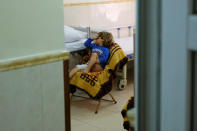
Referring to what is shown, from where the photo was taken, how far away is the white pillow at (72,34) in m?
4.65

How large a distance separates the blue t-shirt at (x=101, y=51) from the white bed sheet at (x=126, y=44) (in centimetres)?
47

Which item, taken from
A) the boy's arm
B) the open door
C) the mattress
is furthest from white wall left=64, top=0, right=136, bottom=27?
the open door

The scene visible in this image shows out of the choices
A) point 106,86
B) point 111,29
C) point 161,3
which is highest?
point 161,3

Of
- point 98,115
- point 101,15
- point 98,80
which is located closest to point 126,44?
point 101,15

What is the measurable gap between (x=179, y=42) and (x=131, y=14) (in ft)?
18.4

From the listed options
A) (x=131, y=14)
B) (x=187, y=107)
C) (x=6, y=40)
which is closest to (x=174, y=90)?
(x=187, y=107)

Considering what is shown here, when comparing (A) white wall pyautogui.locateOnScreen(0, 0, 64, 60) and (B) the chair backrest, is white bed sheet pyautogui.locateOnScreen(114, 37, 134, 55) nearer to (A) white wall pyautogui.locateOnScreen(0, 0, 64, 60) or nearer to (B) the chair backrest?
(B) the chair backrest

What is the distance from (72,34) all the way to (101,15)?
3.76 feet

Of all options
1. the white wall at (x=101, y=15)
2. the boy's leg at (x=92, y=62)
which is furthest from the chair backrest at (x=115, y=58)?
the white wall at (x=101, y=15)

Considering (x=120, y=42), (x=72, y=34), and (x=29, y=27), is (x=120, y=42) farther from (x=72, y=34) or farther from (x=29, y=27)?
(x=29, y=27)

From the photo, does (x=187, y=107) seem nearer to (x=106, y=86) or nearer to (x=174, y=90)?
(x=174, y=90)

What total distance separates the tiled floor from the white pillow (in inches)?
30.8

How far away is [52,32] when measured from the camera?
7.97 feet

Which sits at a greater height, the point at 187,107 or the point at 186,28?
the point at 186,28
